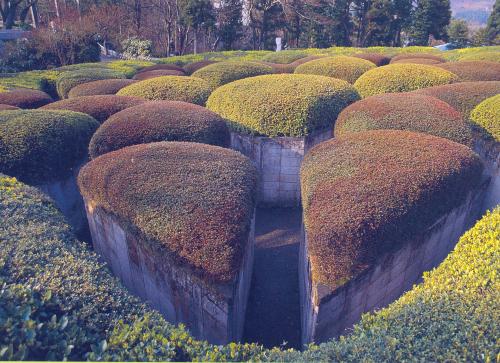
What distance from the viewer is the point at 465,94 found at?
910cm

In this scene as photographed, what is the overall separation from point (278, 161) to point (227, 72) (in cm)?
562

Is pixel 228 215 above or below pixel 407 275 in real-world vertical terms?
above

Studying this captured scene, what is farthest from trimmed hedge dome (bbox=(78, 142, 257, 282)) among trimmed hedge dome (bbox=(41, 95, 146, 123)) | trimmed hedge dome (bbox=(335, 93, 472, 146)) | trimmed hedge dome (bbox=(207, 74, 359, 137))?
trimmed hedge dome (bbox=(41, 95, 146, 123))

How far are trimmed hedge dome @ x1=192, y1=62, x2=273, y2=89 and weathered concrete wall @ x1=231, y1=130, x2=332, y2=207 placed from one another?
14.4ft

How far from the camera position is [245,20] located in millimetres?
35625

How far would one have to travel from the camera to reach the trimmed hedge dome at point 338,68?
1323 centimetres

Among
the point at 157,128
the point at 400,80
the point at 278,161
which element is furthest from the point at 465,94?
the point at 157,128

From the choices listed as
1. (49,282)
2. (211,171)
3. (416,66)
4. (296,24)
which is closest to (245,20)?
(296,24)

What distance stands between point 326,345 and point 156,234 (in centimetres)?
254

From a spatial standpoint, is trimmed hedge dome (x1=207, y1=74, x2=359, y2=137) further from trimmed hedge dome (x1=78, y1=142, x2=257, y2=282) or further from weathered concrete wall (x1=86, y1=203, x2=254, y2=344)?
weathered concrete wall (x1=86, y1=203, x2=254, y2=344)

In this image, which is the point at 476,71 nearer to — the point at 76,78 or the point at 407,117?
the point at 407,117

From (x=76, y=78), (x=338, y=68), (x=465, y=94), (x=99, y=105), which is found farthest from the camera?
(x=76, y=78)

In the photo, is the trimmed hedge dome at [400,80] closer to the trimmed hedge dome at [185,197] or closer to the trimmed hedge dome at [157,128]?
the trimmed hedge dome at [157,128]

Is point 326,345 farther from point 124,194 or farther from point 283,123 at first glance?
point 283,123
